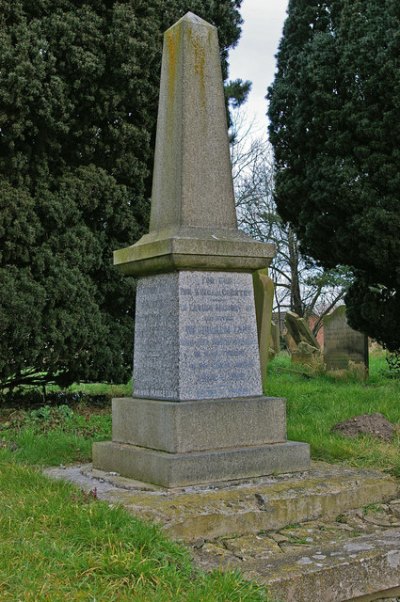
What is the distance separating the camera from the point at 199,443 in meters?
Result: 4.76

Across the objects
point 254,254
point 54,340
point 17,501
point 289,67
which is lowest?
point 17,501

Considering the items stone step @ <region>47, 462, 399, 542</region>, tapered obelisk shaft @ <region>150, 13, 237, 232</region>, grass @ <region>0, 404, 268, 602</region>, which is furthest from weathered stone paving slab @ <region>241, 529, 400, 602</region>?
tapered obelisk shaft @ <region>150, 13, 237, 232</region>

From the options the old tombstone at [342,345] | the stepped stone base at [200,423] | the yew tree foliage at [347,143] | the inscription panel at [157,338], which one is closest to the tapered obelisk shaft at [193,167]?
the inscription panel at [157,338]

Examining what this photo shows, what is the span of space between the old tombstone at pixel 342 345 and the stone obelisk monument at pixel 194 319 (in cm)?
819

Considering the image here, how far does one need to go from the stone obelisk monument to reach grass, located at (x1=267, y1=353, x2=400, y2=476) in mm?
712

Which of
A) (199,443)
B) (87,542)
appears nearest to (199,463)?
(199,443)

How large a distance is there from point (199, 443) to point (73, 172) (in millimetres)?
5212

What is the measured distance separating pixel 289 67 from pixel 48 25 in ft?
16.8

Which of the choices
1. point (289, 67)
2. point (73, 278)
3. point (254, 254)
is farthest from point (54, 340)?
point (289, 67)

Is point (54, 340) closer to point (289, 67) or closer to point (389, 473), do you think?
point (389, 473)

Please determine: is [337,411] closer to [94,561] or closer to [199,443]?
[199,443]

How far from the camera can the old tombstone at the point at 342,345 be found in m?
13.4

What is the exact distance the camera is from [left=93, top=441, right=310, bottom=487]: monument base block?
4.55m

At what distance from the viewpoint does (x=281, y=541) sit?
13.2ft
